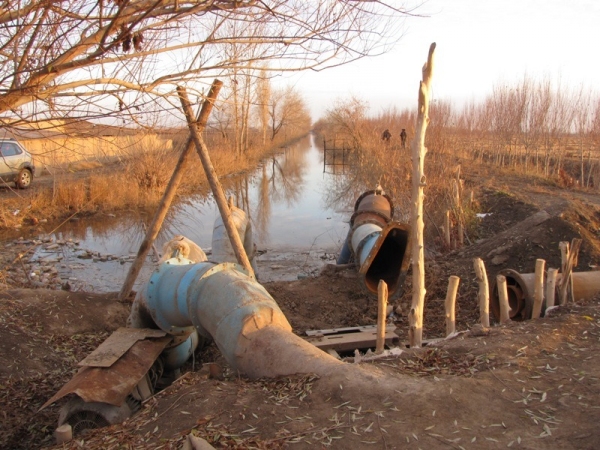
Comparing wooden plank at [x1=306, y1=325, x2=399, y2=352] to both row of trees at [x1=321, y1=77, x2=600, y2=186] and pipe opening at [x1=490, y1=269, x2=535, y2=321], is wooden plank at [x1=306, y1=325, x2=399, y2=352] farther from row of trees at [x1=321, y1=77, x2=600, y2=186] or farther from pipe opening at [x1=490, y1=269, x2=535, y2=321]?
row of trees at [x1=321, y1=77, x2=600, y2=186]

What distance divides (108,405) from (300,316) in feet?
11.6

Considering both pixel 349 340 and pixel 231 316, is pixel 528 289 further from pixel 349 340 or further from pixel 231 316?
pixel 231 316

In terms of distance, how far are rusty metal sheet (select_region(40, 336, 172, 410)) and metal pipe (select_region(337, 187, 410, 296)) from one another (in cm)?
329

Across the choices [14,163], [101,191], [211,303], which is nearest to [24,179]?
[14,163]

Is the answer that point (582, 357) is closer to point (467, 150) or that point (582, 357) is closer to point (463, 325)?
point (463, 325)

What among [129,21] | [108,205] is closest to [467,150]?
[108,205]

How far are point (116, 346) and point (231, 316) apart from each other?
115 centimetres

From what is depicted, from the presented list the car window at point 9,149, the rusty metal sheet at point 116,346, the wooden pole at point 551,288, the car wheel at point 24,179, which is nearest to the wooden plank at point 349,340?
the wooden pole at point 551,288

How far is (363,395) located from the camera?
3113 mm

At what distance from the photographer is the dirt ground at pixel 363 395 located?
274cm

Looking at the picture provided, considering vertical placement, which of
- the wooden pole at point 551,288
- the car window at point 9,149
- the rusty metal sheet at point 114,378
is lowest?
the rusty metal sheet at point 114,378

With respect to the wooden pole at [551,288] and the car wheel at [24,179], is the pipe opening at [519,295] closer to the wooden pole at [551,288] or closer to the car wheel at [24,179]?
the wooden pole at [551,288]

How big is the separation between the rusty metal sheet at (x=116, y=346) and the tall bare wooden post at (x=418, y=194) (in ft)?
7.77

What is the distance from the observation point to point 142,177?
17469mm
